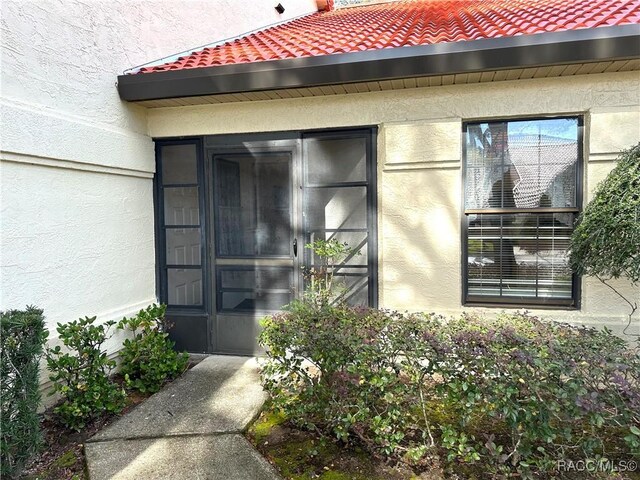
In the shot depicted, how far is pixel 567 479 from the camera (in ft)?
7.30

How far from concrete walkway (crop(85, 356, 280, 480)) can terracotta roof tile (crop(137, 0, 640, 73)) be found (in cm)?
329

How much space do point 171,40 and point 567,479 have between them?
5.68 m

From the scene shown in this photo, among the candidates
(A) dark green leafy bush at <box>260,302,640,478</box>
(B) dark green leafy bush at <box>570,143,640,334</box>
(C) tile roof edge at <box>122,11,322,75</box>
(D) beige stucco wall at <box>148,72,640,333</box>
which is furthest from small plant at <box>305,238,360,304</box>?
(C) tile roof edge at <box>122,11,322,75</box>

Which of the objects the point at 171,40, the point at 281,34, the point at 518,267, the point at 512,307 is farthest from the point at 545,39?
the point at 171,40

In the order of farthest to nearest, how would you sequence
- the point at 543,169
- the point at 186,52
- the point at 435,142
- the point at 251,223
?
the point at 186,52
the point at 251,223
the point at 435,142
the point at 543,169

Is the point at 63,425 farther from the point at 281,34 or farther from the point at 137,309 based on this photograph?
the point at 281,34

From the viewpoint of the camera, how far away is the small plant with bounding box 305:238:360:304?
3951mm

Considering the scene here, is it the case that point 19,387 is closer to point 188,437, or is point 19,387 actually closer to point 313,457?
point 188,437

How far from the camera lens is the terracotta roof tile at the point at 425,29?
12.0ft

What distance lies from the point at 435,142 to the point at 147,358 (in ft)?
11.7

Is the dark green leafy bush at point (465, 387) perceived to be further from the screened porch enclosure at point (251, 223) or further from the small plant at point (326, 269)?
the screened porch enclosure at point (251, 223)

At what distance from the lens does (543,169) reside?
12.1 feet

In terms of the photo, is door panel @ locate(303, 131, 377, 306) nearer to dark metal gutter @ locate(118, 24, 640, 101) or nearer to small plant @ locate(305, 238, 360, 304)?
small plant @ locate(305, 238, 360, 304)

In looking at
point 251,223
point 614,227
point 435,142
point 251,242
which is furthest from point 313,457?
point 435,142
